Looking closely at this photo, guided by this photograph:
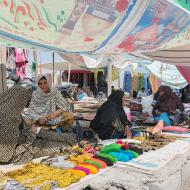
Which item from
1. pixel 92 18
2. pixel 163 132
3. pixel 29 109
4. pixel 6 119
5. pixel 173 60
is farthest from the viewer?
pixel 173 60

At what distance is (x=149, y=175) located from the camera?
290 centimetres

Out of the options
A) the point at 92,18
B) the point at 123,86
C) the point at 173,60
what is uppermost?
the point at 92,18

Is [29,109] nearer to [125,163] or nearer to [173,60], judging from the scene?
[125,163]

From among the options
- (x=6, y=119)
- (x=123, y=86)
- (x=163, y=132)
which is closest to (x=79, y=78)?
(x=123, y=86)

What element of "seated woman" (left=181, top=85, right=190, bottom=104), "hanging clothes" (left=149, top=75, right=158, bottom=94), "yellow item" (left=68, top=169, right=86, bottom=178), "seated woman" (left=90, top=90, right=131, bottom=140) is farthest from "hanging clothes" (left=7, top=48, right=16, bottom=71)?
"hanging clothes" (left=149, top=75, right=158, bottom=94)

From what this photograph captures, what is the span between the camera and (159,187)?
2.76 m

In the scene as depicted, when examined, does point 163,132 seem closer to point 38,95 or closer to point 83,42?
point 38,95

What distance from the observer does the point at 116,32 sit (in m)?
3.01

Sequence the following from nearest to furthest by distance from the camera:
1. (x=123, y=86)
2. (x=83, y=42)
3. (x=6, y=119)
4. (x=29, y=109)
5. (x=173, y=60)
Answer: (x=83, y=42) < (x=6, y=119) < (x=29, y=109) < (x=173, y=60) < (x=123, y=86)

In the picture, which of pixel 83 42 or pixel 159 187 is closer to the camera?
pixel 159 187

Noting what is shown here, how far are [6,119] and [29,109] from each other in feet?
2.40

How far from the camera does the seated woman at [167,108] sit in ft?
18.7

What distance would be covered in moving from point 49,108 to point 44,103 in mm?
89

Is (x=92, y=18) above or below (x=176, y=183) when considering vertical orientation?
above
